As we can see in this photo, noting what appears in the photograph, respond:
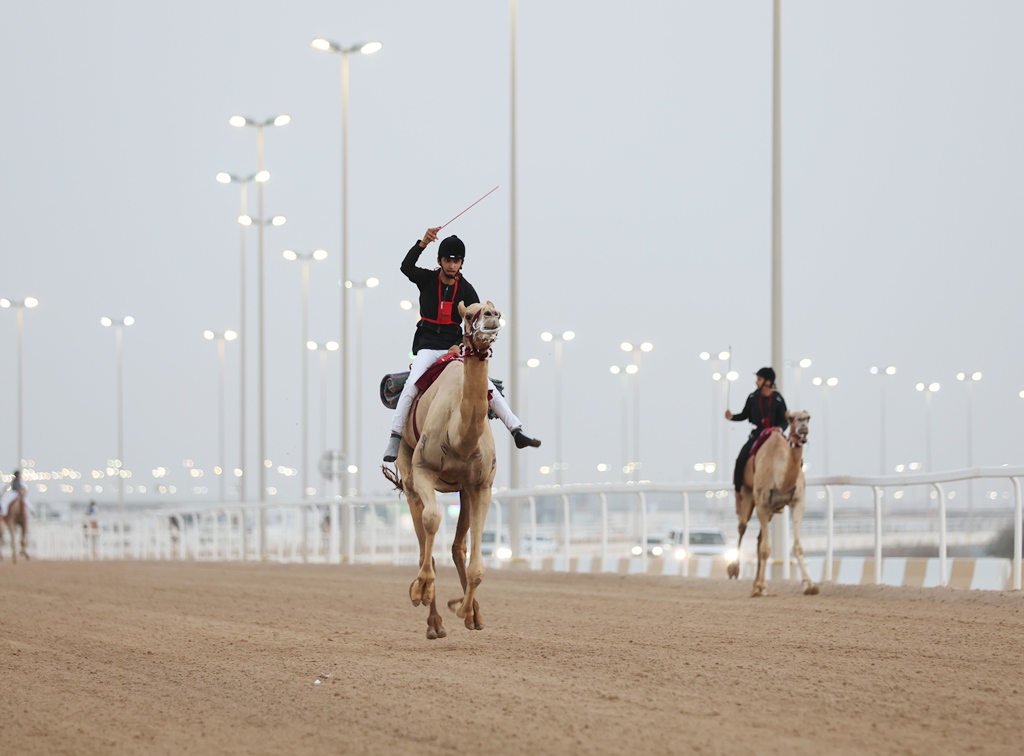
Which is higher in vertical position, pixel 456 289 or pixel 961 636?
pixel 456 289

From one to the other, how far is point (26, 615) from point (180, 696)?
25.6 ft

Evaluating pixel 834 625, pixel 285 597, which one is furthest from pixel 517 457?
pixel 834 625

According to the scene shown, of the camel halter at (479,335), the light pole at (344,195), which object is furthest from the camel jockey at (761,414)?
the light pole at (344,195)

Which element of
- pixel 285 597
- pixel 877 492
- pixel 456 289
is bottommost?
pixel 285 597

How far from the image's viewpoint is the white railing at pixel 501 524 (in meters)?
18.9

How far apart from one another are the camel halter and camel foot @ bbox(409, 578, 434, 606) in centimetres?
204

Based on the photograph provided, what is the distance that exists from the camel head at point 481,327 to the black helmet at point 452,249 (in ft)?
4.96

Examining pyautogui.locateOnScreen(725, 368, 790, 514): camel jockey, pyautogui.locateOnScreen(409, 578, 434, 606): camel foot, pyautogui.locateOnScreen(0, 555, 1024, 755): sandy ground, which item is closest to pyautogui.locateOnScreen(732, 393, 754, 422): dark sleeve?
pyautogui.locateOnScreen(725, 368, 790, 514): camel jockey

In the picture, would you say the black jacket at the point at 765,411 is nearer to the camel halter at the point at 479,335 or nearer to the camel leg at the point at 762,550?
the camel leg at the point at 762,550

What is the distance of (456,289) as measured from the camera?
12750 mm

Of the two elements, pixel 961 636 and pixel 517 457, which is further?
pixel 517 457

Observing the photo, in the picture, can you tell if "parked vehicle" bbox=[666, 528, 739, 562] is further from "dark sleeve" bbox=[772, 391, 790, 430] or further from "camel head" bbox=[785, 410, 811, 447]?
"camel head" bbox=[785, 410, 811, 447]

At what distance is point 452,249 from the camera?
1257cm

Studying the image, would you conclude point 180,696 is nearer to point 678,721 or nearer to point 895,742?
point 678,721
